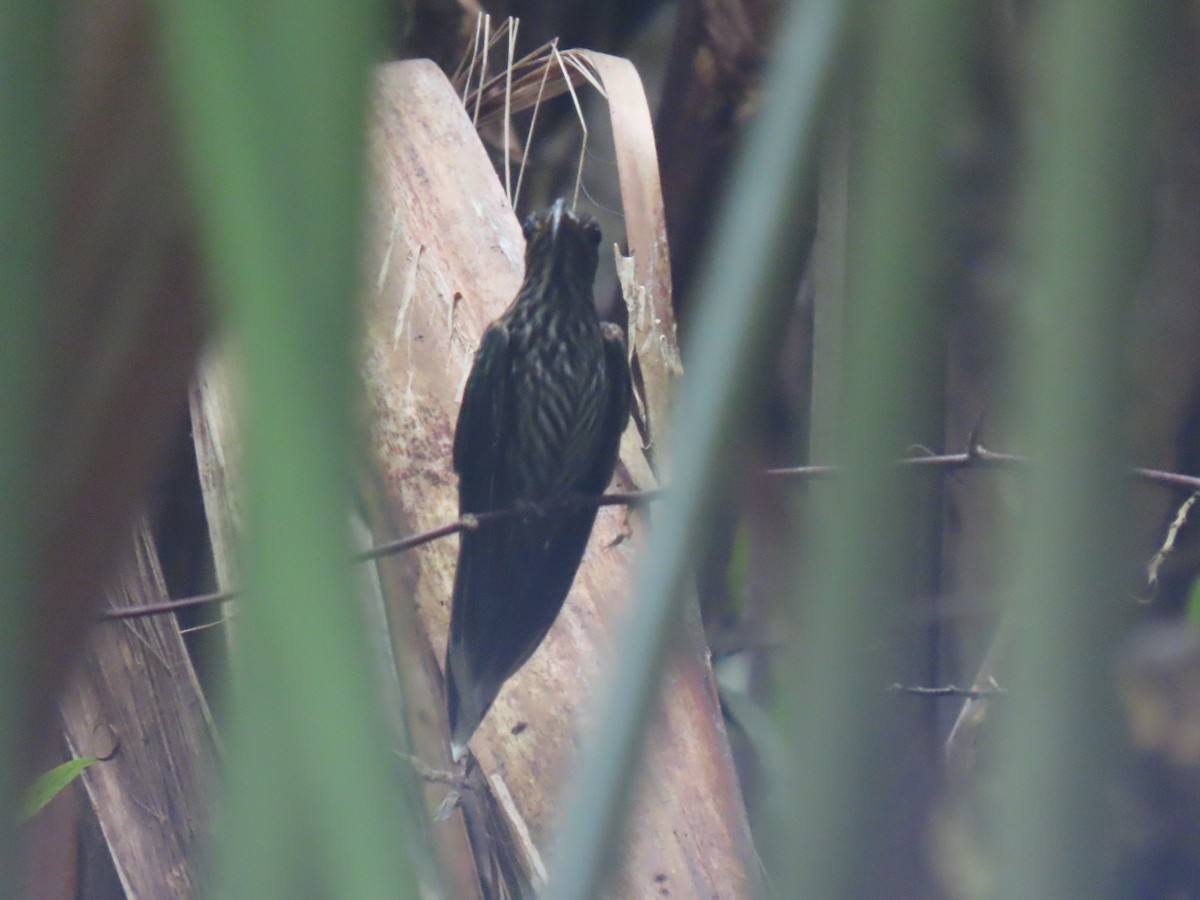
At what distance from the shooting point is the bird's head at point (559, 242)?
53.3 inches

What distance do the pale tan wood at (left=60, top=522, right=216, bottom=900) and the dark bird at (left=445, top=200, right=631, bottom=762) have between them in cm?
34

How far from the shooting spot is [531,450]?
4.79 feet

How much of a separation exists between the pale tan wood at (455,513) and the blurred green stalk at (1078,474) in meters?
0.97

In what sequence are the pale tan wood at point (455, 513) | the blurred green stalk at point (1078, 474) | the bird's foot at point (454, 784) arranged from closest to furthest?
the blurred green stalk at point (1078, 474) → the pale tan wood at point (455, 513) → the bird's foot at point (454, 784)

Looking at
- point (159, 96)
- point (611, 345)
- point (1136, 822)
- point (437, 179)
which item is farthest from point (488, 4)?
point (159, 96)

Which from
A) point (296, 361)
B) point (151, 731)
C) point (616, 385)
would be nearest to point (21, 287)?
point (296, 361)

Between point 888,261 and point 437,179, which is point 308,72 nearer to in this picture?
Answer: point 888,261

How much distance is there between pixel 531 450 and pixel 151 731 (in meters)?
0.55

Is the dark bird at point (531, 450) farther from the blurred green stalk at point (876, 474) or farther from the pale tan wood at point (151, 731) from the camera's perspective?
the blurred green stalk at point (876, 474)

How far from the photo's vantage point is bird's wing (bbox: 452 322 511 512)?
50.6 inches

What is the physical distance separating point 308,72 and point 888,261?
0.11m

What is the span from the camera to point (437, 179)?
135 cm

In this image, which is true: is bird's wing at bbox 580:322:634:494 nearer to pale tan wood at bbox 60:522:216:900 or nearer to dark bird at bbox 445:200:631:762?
dark bird at bbox 445:200:631:762

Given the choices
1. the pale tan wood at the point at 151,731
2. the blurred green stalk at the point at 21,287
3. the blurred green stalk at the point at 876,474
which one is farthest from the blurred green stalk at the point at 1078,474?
the pale tan wood at the point at 151,731
